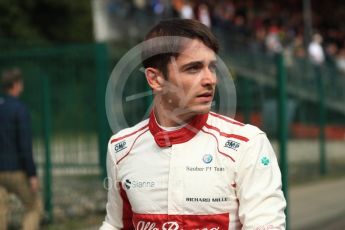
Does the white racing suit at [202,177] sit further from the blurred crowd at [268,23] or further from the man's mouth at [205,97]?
the blurred crowd at [268,23]

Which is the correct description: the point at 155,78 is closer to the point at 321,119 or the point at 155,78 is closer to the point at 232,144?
the point at 232,144

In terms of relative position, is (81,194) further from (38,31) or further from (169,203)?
(38,31)

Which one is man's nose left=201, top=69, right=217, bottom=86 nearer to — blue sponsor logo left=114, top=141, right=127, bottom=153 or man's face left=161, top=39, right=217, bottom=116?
man's face left=161, top=39, right=217, bottom=116

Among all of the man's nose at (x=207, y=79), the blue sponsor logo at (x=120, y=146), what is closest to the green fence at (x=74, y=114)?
the blue sponsor logo at (x=120, y=146)

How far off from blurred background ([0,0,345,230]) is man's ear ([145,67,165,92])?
1.03 m

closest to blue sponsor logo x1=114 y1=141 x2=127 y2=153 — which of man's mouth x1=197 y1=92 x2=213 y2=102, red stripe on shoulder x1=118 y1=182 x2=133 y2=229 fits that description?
red stripe on shoulder x1=118 y1=182 x2=133 y2=229

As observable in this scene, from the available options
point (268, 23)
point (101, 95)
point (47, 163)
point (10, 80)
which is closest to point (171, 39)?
point (10, 80)

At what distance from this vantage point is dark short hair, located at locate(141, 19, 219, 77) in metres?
2.95

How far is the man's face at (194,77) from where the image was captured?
9.59ft

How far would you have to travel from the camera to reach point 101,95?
9734mm

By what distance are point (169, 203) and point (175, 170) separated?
12 cm

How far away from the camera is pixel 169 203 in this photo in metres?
2.97

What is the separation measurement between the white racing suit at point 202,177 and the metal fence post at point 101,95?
6.50 meters

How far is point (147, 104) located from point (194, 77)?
5.20 meters
